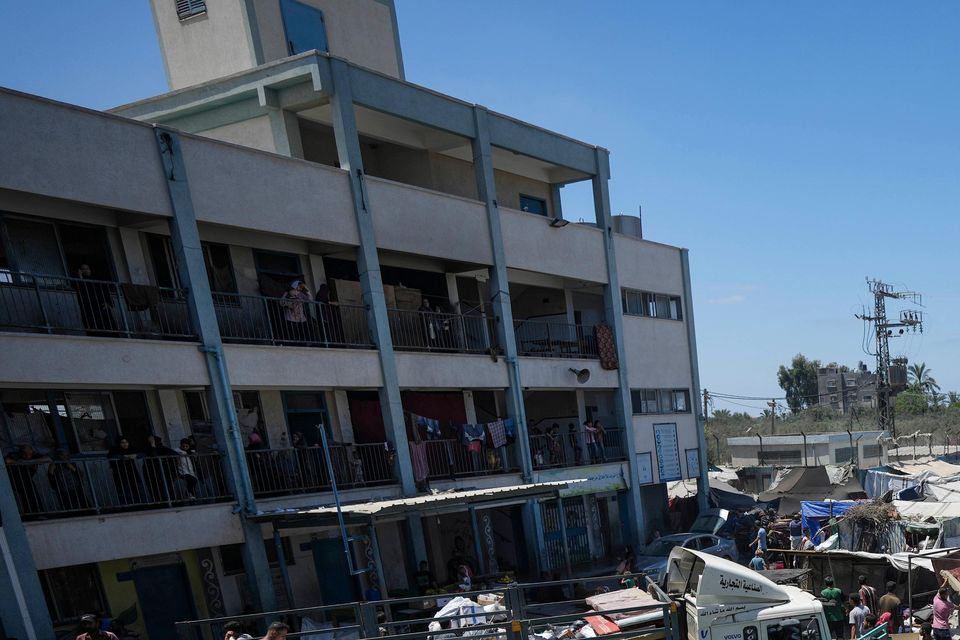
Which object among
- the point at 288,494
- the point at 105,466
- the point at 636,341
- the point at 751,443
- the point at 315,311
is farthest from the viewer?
the point at 751,443

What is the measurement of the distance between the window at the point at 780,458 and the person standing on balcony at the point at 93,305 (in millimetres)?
34073

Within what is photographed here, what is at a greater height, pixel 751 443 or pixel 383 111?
pixel 383 111

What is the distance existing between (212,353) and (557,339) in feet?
44.2

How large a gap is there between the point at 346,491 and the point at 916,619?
36.9ft

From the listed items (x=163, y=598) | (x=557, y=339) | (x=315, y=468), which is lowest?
(x=163, y=598)

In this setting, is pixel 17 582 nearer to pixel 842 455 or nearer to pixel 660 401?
pixel 660 401

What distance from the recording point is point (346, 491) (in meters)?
18.4

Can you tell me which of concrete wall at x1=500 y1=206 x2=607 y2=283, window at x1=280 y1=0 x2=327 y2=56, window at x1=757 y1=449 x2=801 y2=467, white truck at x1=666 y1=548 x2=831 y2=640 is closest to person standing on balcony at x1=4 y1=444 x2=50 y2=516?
white truck at x1=666 y1=548 x2=831 y2=640

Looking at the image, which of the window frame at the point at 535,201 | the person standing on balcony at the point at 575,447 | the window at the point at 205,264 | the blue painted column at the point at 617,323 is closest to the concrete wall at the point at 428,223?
the window at the point at 205,264

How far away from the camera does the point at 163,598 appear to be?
16250 millimetres

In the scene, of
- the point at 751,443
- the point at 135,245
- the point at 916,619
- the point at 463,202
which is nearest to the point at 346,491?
the point at 135,245

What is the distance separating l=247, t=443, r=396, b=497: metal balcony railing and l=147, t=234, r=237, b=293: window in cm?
366

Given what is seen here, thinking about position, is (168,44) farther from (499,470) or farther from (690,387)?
(690,387)

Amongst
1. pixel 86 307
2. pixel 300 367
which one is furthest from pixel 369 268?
pixel 86 307
